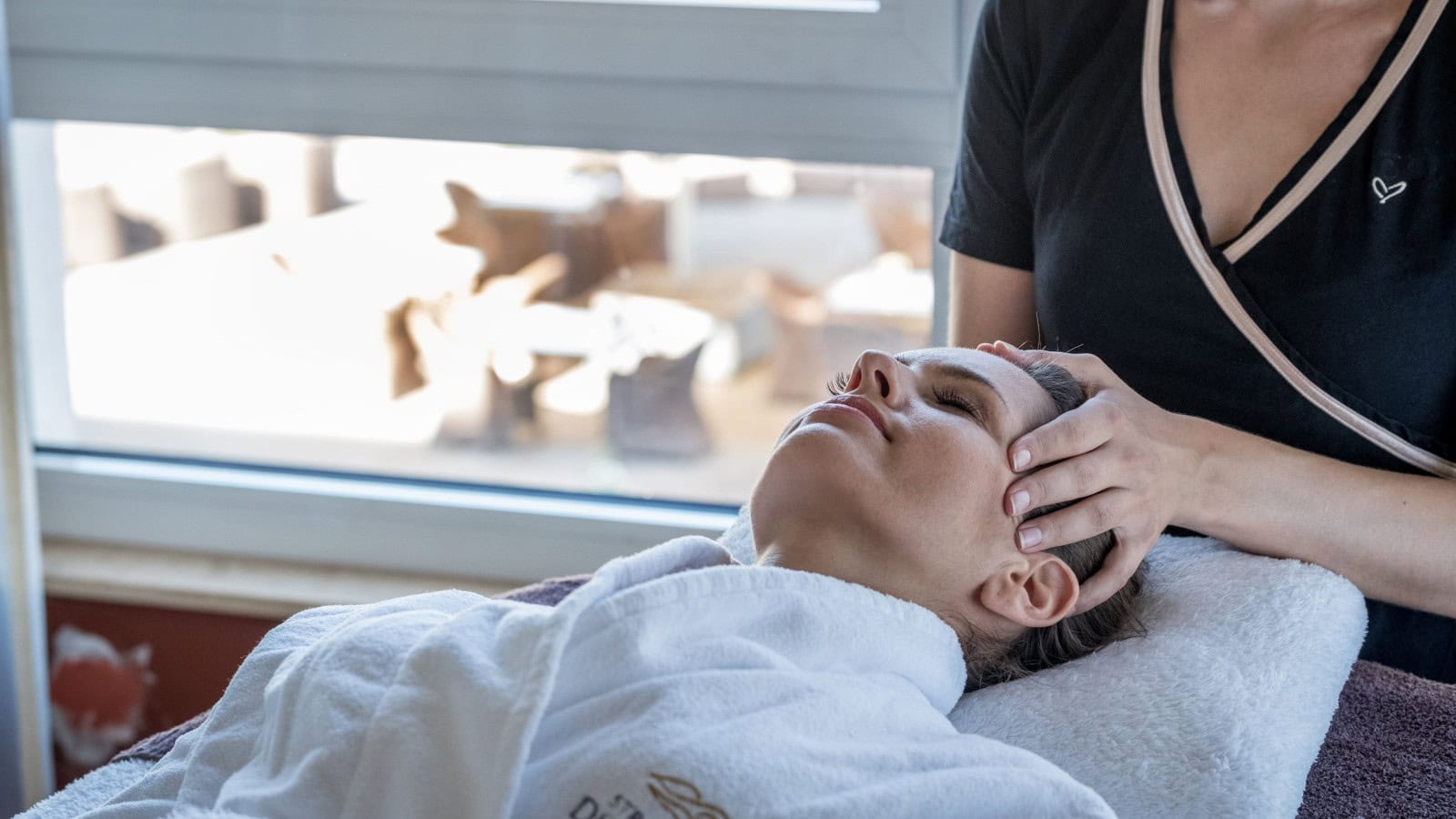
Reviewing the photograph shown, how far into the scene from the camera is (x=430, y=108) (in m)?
1.82

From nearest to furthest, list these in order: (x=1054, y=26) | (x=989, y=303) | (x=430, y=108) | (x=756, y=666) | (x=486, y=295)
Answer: (x=756, y=666) < (x=1054, y=26) < (x=989, y=303) < (x=430, y=108) < (x=486, y=295)

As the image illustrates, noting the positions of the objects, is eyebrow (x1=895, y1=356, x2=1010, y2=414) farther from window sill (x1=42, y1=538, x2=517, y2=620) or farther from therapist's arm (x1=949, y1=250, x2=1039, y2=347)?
window sill (x1=42, y1=538, x2=517, y2=620)

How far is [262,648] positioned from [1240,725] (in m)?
0.74

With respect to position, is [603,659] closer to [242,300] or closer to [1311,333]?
[1311,333]

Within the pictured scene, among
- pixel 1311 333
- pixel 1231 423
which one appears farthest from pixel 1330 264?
pixel 1231 423

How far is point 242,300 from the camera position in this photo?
80.6 inches

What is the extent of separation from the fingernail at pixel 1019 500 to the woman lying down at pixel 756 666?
0.03 meters

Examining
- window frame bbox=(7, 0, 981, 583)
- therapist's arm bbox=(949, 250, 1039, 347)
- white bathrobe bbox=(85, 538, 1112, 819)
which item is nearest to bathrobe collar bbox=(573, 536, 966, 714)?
white bathrobe bbox=(85, 538, 1112, 819)

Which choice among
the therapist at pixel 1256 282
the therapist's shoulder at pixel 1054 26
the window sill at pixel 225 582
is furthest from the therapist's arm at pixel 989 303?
the window sill at pixel 225 582

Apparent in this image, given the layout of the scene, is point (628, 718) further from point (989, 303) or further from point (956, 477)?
point (989, 303)

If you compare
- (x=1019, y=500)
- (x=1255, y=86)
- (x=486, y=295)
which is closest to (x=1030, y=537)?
(x=1019, y=500)

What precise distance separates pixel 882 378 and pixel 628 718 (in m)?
0.38

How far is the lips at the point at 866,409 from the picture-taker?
3.60 feet

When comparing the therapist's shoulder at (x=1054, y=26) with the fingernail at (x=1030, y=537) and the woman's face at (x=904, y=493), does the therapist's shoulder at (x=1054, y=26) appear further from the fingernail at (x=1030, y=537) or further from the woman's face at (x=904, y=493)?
the fingernail at (x=1030, y=537)
